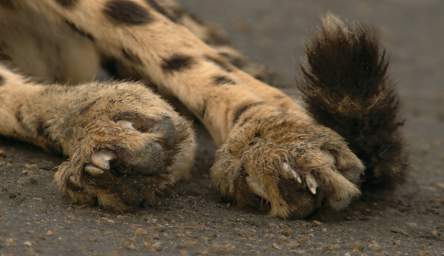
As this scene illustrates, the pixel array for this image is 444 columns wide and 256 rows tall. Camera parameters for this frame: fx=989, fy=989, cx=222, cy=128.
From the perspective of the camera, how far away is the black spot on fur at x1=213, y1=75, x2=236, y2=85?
3.21 metres

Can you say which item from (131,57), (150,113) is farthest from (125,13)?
(150,113)

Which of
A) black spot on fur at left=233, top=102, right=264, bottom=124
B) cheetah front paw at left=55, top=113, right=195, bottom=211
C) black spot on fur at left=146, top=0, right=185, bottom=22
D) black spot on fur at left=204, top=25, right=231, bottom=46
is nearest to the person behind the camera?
cheetah front paw at left=55, top=113, right=195, bottom=211

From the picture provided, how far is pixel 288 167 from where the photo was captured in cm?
250

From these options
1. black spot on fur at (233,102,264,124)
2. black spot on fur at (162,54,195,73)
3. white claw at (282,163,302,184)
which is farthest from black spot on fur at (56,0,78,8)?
white claw at (282,163,302,184)

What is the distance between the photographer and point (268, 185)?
100 inches

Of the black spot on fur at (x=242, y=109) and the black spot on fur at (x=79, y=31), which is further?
the black spot on fur at (x=79, y=31)

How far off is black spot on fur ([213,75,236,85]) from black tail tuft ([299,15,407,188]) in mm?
496

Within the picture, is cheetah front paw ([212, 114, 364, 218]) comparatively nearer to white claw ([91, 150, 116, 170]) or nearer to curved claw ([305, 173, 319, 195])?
curved claw ([305, 173, 319, 195])

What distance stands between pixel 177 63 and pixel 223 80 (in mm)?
165

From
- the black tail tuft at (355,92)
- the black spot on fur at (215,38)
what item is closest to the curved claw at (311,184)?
the black tail tuft at (355,92)

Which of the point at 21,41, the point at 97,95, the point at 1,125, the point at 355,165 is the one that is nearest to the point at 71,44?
the point at 21,41

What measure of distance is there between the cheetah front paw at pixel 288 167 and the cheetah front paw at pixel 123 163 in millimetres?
185

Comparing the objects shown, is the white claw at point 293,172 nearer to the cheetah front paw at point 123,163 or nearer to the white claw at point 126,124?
the cheetah front paw at point 123,163

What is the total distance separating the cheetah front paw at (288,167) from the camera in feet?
8.21
